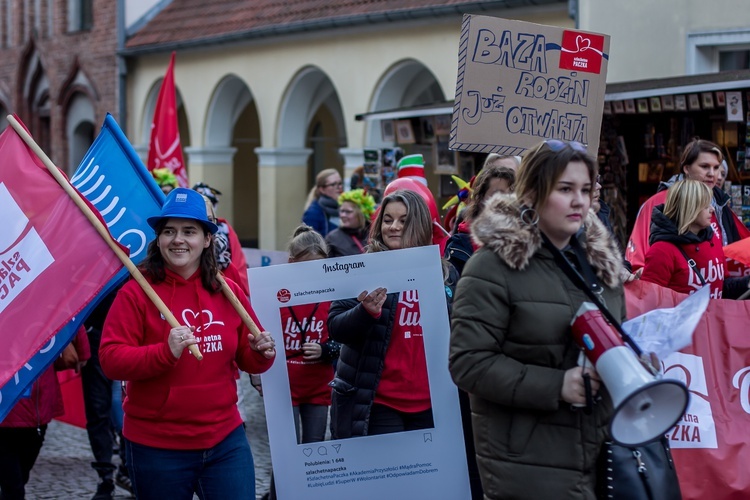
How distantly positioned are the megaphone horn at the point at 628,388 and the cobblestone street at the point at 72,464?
4.41 metres

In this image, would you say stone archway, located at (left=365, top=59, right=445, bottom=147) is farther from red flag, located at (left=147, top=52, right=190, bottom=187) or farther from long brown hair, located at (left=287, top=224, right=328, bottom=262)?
long brown hair, located at (left=287, top=224, right=328, bottom=262)

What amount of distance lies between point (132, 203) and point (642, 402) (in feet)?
9.36

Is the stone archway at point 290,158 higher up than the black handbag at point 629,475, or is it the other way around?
the stone archway at point 290,158

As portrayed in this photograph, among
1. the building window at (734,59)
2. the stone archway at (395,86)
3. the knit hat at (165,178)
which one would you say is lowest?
the knit hat at (165,178)

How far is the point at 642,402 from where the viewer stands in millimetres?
3375

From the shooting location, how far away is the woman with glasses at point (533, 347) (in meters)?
3.56

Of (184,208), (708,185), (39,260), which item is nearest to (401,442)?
(184,208)

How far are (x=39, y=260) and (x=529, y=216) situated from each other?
7.46ft

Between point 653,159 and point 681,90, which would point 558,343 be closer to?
point 681,90

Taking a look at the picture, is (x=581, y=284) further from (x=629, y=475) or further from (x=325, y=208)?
(x=325, y=208)

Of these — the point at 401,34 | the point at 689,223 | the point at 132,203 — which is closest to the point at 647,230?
the point at 689,223

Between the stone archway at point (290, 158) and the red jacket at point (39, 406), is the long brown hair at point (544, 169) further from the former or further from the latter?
the stone archway at point (290, 158)

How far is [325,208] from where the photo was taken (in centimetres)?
1129

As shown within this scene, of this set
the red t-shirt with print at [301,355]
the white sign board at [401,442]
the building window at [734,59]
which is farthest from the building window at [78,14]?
the white sign board at [401,442]
